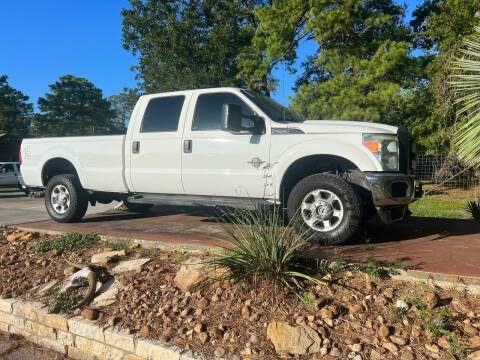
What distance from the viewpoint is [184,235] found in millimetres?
5727

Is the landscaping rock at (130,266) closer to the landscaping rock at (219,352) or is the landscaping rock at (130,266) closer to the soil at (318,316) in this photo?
the soil at (318,316)

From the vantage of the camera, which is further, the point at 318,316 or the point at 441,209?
the point at 441,209

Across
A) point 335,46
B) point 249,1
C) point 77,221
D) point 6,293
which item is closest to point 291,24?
point 335,46

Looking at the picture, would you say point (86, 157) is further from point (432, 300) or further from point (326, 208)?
point (432, 300)

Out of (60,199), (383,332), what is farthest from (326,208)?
(60,199)

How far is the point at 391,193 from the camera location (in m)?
4.74

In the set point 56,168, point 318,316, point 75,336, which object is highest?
point 56,168

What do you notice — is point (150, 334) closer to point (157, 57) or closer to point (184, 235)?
point (184, 235)

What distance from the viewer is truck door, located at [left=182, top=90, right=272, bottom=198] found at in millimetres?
5418

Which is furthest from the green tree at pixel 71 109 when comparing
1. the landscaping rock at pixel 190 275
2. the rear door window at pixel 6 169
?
the landscaping rock at pixel 190 275

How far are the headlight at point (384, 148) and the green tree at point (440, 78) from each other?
296 inches

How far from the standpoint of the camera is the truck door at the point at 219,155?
5418 mm

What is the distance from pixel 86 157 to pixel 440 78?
11.3 metres

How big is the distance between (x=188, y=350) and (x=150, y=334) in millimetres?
439
